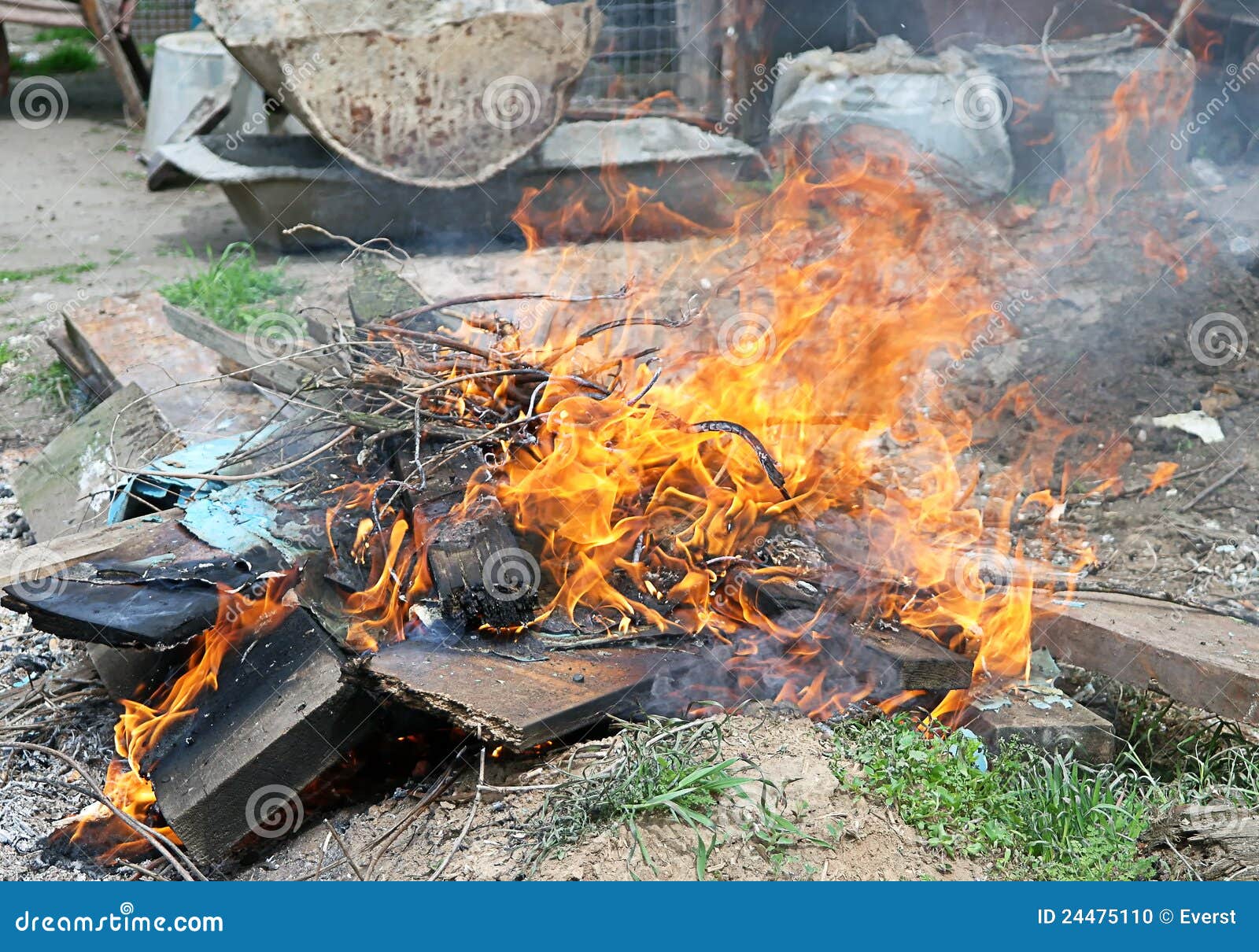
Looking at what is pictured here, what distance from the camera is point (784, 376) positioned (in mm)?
5066

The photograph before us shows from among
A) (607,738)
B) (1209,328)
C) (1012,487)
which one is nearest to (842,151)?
(1209,328)

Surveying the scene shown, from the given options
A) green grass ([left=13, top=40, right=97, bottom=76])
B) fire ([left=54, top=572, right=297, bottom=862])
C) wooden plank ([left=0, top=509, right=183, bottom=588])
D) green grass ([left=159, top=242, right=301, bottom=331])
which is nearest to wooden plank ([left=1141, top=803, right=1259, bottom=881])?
fire ([left=54, top=572, right=297, bottom=862])

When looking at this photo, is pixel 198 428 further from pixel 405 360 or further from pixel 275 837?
pixel 275 837

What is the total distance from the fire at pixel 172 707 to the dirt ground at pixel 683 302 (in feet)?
0.49

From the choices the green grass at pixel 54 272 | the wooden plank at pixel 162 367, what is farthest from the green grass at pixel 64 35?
the wooden plank at pixel 162 367

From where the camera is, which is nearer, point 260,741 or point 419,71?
point 260,741

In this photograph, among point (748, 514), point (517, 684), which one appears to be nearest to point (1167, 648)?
point (748, 514)

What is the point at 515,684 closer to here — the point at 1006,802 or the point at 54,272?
the point at 1006,802

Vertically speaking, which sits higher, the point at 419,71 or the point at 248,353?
the point at 419,71

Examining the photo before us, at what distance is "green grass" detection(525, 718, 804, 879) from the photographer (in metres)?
3.07

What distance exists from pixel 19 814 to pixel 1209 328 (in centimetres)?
614

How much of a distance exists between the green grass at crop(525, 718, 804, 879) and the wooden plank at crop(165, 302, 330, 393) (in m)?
2.38

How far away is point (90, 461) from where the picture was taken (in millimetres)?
5016

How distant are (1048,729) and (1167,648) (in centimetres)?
48
